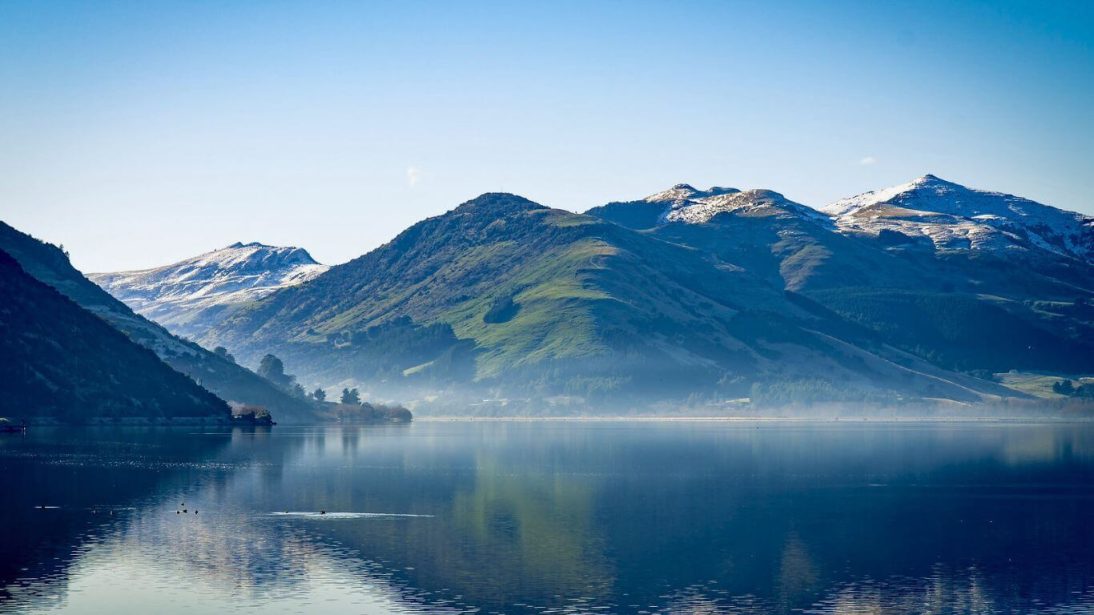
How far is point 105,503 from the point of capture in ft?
466

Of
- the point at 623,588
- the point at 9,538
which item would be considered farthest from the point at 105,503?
the point at 623,588

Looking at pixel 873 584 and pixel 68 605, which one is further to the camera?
pixel 873 584

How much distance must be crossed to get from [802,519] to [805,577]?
38.7 meters

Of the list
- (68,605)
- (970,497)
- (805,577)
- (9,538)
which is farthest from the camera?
(970,497)

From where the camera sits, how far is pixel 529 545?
116000 mm

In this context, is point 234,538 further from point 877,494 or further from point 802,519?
point 877,494

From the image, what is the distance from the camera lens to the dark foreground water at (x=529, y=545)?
297 ft

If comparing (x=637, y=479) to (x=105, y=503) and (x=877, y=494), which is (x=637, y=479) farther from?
(x=105, y=503)

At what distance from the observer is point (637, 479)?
188 meters

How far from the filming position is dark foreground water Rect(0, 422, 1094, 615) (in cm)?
9062

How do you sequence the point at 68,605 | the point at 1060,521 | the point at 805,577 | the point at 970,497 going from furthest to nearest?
the point at 970,497 → the point at 1060,521 → the point at 805,577 → the point at 68,605

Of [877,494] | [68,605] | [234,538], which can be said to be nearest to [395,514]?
[234,538]

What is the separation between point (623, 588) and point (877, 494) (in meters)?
81.5

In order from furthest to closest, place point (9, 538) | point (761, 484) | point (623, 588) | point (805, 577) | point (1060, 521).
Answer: point (761, 484), point (1060, 521), point (9, 538), point (805, 577), point (623, 588)
